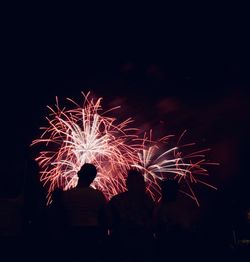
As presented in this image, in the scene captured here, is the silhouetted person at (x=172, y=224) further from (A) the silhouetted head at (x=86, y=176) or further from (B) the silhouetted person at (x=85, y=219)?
(A) the silhouetted head at (x=86, y=176)

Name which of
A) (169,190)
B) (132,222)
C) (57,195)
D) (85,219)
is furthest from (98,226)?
(169,190)

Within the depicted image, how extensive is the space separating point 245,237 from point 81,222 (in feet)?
20.7

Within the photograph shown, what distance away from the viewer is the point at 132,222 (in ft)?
16.2

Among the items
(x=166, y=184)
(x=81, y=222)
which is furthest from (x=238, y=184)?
(x=81, y=222)

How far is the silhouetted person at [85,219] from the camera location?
4145mm

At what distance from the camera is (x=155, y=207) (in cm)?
527

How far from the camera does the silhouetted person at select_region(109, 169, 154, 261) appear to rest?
481 cm

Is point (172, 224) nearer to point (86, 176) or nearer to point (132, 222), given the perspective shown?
point (132, 222)

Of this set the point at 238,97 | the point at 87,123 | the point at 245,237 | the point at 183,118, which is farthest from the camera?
the point at 183,118

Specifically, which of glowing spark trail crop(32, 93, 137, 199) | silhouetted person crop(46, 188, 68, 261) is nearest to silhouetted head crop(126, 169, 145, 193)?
silhouetted person crop(46, 188, 68, 261)

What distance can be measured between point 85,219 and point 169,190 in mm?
1431

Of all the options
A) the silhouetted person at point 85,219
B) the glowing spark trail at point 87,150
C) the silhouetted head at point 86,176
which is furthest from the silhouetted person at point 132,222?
the glowing spark trail at point 87,150

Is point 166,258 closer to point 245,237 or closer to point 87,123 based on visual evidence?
point 245,237

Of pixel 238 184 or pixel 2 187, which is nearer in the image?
pixel 2 187
